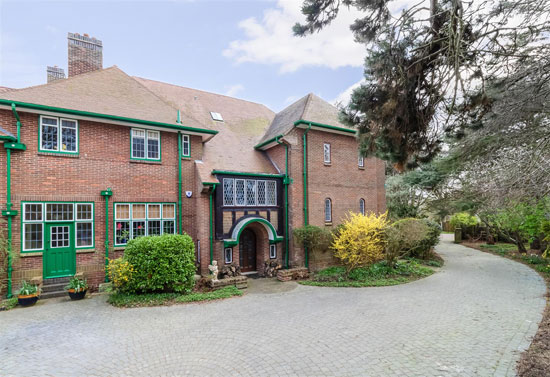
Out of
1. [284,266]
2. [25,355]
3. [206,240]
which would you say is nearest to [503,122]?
[284,266]

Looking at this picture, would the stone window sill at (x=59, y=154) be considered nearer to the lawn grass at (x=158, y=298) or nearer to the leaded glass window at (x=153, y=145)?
the leaded glass window at (x=153, y=145)

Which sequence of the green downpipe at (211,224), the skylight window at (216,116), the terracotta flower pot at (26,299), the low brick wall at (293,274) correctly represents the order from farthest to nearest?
the skylight window at (216,116) → the low brick wall at (293,274) → the green downpipe at (211,224) → the terracotta flower pot at (26,299)

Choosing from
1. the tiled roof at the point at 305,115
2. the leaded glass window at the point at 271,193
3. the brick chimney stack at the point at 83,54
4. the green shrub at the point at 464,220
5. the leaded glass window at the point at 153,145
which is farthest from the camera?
the green shrub at the point at 464,220

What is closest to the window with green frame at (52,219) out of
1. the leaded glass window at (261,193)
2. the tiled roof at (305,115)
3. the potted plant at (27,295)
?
the potted plant at (27,295)

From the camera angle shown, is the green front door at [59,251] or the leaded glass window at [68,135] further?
A: the leaded glass window at [68,135]

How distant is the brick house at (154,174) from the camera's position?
9320mm

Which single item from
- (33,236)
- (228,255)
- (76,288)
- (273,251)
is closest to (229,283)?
(228,255)

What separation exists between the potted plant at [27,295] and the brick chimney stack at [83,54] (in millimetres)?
9009

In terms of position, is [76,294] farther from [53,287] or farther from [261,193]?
[261,193]

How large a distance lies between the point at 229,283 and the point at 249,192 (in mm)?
4085

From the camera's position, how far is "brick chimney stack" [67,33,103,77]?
12258 millimetres

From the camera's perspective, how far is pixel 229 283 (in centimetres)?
1040

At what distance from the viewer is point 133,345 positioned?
582 cm

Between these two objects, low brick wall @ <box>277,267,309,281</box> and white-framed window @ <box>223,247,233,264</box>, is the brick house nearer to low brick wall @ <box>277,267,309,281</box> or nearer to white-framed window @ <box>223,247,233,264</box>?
white-framed window @ <box>223,247,233,264</box>
